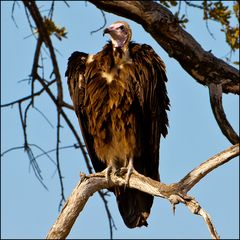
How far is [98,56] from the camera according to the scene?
590cm

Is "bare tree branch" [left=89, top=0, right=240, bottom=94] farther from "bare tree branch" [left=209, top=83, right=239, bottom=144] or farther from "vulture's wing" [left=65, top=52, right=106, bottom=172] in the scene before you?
"vulture's wing" [left=65, top=52, right=106, bottom=172]

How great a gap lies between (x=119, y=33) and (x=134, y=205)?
1259 millimetres

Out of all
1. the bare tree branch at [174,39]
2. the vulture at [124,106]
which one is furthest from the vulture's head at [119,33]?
the bare tree branch at [174,39]

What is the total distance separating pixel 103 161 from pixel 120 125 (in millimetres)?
393

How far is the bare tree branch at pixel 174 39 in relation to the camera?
6.39 meters

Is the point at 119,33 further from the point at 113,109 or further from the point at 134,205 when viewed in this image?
the point at 134,205

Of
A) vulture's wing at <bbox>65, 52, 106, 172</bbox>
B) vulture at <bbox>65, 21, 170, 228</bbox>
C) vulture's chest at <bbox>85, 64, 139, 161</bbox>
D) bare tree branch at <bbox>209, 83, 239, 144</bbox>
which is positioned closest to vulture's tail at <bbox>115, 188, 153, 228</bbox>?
vulture at <bbox>65, 21, 170, 228</bbox>

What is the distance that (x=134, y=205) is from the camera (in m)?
5.94

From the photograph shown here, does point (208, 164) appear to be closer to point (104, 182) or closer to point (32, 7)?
point (104, 182)

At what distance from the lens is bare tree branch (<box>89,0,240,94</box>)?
6.39 meters

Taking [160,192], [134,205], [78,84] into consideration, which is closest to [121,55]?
[78,84]

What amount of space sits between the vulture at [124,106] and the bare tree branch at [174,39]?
0.60 m

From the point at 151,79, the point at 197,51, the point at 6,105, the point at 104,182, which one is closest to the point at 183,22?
the point at 197,51

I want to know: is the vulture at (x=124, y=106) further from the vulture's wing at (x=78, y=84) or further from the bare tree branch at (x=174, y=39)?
the bare tree branch at (x=174, y=39)
